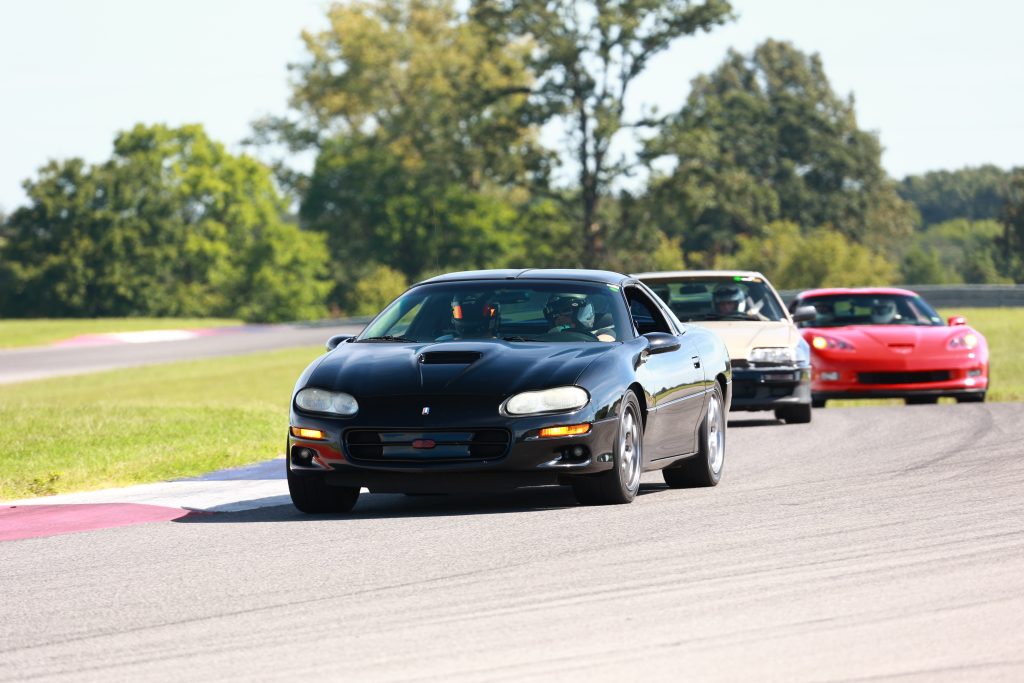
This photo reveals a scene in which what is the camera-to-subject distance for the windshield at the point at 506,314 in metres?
10.3

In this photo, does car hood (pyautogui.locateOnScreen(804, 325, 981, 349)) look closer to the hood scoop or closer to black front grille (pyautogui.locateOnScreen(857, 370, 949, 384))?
black front grille (pyautogui.locateOnScreen(857, 370, 949, 384))

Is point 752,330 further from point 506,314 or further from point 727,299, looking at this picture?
point 506,314

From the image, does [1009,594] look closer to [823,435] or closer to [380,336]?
[380,336]

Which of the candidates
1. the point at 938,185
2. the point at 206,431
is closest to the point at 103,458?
the point at 206,431

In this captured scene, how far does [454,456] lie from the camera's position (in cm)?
929

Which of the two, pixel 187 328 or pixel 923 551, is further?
pixel 187 328

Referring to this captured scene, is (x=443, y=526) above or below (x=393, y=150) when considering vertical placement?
below

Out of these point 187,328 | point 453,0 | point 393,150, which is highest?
point 453,0

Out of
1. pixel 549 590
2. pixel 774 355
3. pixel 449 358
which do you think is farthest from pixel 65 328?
pixel 549 590

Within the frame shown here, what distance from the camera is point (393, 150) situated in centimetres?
8988

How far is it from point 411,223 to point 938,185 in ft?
151

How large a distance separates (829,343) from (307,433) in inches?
422

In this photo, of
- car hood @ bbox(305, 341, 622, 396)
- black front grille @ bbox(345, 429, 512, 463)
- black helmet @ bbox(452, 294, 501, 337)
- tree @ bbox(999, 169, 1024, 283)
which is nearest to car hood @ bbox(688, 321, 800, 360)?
black helmet @ bbox(452, 294, 501, 337)

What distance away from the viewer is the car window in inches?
439
